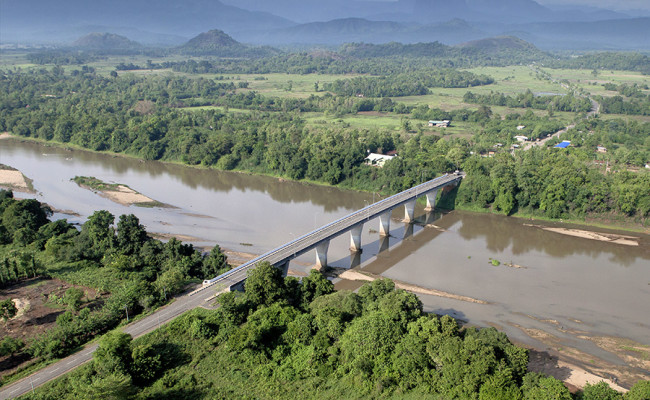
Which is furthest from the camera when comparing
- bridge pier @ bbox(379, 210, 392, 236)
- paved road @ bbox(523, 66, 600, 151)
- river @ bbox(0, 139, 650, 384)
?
paved road @ bbox(523, 66, 600, 151)

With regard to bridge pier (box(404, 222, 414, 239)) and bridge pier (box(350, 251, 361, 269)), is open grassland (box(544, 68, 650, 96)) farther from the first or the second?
bridge pier (box(350, 251, 361, 269))

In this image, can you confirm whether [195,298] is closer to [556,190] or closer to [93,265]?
[93,265]

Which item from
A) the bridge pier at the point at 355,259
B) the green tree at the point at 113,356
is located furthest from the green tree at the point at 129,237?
the bridge pier at the point at 355,259

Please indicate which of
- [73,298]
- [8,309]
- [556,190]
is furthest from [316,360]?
[556,190]

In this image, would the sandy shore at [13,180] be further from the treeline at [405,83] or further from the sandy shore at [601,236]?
the treeline at [405,83]

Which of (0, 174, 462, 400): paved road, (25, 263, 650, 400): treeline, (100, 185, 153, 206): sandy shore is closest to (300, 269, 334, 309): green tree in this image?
(25, 263, 650, 400): treeline
